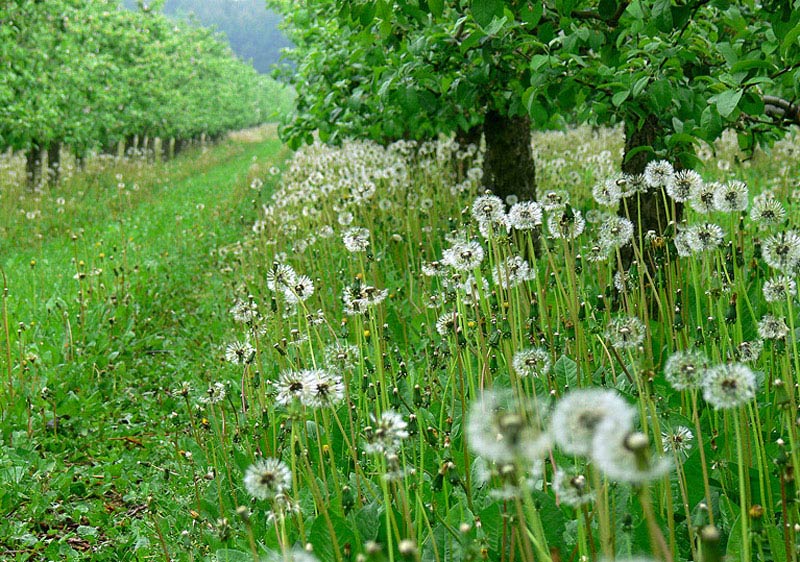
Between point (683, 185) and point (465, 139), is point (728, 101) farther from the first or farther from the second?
point (465, 139)

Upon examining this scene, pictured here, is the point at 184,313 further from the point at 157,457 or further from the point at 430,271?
the point at 430,271

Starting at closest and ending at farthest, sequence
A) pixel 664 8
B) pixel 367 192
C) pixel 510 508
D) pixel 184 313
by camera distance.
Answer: pixel 510 508, pixel 664 8, pixel 367 192, pixel 184 313

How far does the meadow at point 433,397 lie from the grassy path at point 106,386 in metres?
0.02

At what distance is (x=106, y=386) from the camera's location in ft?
16.0

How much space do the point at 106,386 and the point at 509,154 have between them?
160 inches

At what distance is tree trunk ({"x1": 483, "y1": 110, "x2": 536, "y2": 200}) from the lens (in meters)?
6.62

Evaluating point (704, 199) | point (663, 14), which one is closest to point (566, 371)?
point (704, 199)

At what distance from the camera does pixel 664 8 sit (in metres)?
2.56

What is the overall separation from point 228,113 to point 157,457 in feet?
119

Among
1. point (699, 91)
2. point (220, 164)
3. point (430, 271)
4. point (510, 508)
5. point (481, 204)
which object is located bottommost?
point (510, 508)

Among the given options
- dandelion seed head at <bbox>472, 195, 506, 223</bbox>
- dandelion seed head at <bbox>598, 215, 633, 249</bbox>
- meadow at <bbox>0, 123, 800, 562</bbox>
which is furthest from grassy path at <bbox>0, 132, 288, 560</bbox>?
dandelion seed head at <bbox>598, 215, 633, 249</bbox>

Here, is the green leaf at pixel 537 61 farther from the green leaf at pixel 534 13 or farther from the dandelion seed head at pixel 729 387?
the dandelion seed head at pixel 729 387

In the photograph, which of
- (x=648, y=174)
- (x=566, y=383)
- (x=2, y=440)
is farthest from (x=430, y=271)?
(x=2, y=440)

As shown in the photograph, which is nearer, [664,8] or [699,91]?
[664,8]
